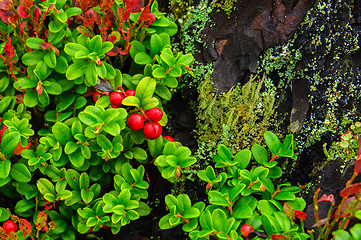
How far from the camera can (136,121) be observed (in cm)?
190

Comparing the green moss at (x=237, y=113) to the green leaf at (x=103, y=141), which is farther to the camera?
the green moss at (x=237, y=113)

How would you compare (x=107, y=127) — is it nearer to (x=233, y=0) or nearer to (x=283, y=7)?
(x=233, y=0)

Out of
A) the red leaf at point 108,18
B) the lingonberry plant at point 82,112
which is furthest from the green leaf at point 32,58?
the red leaf at point 108,18

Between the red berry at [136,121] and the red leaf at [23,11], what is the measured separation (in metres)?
0.94

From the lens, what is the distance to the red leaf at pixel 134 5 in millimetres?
2084

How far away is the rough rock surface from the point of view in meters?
2.30

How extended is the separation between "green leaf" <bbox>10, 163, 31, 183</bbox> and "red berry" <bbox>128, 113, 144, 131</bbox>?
0.68 m

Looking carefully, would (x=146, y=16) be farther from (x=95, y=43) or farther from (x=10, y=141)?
(x=10, y=141)

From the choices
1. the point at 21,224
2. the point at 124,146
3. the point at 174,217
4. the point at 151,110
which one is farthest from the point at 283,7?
the point at 21,224

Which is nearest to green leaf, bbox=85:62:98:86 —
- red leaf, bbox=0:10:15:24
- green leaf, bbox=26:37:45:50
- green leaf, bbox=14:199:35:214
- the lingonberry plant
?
the lingonberry plant

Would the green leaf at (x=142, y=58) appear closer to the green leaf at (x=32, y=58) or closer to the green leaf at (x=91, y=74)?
the green leaf at (x=91, y=74)

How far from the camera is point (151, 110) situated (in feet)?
6.39

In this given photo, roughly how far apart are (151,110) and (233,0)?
1.08m

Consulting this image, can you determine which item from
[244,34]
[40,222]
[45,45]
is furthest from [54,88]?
[244,34]
